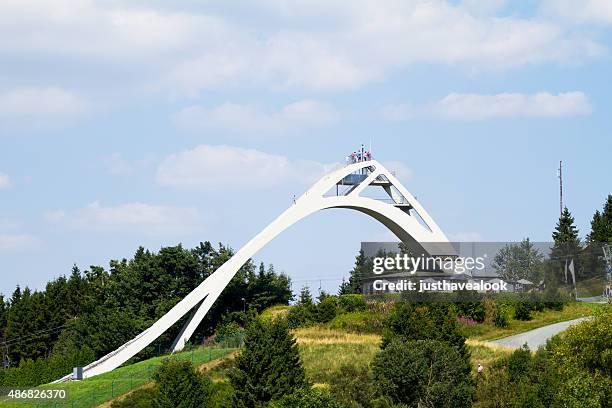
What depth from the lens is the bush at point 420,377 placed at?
139 feet

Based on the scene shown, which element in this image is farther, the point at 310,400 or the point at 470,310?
the point at 470,310

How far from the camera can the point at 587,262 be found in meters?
70.4

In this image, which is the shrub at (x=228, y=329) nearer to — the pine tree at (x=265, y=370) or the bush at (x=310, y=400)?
the pine tree at (x=265, y=370)

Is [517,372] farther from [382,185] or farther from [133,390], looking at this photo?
[382,185]

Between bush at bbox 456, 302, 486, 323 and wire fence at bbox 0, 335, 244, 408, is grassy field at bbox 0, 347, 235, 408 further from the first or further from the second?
bush at bbox 456, 302, 486, 323

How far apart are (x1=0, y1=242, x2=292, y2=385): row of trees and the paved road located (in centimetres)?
2056

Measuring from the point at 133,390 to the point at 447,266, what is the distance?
88.4ft

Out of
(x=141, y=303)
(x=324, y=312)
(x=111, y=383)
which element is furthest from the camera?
(x=141, y=303)

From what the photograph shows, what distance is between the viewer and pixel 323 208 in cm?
7031

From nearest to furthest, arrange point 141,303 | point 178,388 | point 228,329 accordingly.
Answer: point 178,388 < point 228,329 < point 141,303

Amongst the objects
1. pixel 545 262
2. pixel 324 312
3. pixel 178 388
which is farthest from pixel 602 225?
pixel 178 388

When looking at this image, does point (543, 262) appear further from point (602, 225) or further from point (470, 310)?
point (602, 225)

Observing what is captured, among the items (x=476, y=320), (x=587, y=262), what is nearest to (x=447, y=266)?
(x=476, y=320)

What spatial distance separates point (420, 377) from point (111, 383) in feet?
61.8
